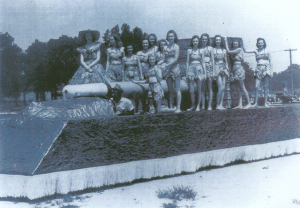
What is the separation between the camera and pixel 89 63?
7.37 m

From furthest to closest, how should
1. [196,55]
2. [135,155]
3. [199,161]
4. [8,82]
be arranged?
[8,82]
[196,55]
[199,161]
[135,155]

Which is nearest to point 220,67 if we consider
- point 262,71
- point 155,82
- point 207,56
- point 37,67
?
point 207,56

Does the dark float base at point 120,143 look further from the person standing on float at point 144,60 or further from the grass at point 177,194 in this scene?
the person standing on float at point 144,60

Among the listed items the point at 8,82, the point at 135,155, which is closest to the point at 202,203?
the point at 135,155

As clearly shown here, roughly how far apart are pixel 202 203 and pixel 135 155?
1514mm

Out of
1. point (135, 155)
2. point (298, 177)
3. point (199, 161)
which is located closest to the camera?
point (135, 155)

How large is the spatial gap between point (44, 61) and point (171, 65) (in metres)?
22.6

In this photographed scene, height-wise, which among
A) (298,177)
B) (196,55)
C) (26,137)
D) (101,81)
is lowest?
(298,177)

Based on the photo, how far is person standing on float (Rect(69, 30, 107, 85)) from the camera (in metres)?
7.24

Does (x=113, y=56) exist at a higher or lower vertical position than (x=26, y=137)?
higher

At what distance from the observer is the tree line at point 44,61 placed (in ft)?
78.8

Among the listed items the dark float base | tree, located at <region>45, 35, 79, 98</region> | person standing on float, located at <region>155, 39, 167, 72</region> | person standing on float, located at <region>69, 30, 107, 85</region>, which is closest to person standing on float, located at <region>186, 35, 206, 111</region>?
person standing on float, located at <region>155, 39, 167, 72</region>

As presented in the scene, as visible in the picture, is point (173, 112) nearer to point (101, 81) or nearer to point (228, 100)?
point (101, 81)

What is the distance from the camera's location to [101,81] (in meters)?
7.29
